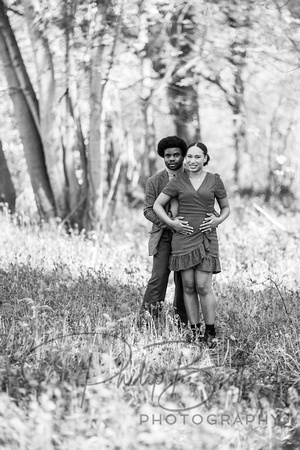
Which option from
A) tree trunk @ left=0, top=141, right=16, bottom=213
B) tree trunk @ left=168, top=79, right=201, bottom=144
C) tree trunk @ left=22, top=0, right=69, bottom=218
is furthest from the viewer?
tree trunk @ left=168, top=79, right=201, bottom=144

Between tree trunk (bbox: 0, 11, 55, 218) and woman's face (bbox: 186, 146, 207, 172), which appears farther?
tree trunk (bbox: 0, 11, 55, 218)

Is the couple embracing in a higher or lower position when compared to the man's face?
lower

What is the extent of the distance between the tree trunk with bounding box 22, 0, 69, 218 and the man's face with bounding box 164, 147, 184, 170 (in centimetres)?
526

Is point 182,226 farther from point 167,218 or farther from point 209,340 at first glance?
point 209,340

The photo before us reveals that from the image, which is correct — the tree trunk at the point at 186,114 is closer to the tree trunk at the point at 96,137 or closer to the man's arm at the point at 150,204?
the tree trunk at the point at 96,137

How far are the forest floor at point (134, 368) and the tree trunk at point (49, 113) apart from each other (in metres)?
3.31

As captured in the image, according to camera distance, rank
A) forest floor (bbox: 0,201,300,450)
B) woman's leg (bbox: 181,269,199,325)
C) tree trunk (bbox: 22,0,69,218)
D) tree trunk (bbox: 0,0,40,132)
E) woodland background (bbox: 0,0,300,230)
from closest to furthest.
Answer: forest floor (bbox: 0,201,300,450) < woman's leg (bbox: 181,269,199,325) < tree trunk (bbox: 22,0,69,218) < woodland background (bbox: 0,0,300,230) < tree trunk (bbox: 0,0,40,132)

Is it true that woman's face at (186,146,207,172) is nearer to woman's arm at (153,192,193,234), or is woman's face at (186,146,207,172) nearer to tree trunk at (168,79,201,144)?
woman's arm at (153,192,193,234)

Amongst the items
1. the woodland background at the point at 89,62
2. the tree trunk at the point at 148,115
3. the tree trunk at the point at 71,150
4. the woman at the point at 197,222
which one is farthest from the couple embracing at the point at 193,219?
the tree trunk at the point at 148,115

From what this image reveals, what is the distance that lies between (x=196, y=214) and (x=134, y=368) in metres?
1.51

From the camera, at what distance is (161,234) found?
19.2 feet

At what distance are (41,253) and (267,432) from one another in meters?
5.29

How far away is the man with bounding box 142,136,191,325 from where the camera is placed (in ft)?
18.6

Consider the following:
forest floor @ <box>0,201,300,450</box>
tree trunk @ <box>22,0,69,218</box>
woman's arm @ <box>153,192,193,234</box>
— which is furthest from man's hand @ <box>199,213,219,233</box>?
tree trunk @ <box>22,0,69,218</box>
